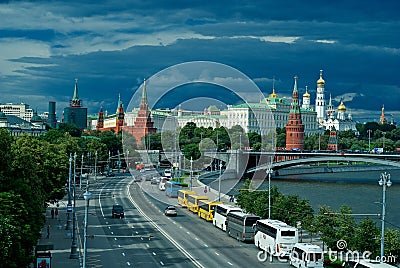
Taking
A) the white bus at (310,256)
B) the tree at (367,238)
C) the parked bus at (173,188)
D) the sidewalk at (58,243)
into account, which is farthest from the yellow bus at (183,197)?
the white bus at (310,256)

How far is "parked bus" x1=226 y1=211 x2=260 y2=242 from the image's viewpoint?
123ft

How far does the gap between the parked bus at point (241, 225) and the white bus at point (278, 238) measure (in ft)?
10.0

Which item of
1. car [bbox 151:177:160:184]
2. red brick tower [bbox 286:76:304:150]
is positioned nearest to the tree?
car [bbox 151:177:160:184]

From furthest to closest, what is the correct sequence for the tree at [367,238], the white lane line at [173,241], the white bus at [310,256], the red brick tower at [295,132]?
the red brick tower at [295,132]
the white lane line at [173,241]
the tree at [367,238]
the white bus at [310,256]

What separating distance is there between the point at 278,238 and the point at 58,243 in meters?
12.7

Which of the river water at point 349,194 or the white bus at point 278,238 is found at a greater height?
the white bus at point 278,238

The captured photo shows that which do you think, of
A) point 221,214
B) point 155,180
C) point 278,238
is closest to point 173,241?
point 221,214

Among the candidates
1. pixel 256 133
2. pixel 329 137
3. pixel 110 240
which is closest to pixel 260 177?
pixel 256 133

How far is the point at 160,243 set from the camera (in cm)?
3725

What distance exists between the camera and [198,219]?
1939 inches

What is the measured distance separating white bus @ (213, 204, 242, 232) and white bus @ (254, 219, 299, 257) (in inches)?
291

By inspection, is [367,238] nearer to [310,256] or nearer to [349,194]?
[310,256]

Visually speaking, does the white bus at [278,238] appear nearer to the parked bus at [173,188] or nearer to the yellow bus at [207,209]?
the yellow bus at [207,209]

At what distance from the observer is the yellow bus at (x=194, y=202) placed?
2046 inches
